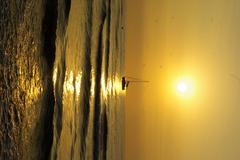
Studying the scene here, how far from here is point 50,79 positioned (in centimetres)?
31

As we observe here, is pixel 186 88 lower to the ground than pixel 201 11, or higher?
lower

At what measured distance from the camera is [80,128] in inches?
16.9

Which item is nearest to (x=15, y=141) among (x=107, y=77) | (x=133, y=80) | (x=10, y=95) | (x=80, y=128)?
(x=10, y=95)

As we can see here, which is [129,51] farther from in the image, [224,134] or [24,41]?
[24,41]

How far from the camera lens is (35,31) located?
0.89 feet

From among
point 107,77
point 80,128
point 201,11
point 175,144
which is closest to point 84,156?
point 80,128

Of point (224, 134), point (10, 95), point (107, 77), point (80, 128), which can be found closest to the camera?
point (10, 95)

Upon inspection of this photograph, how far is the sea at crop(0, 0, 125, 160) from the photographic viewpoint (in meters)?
0.22

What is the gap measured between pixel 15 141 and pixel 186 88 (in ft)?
5.02

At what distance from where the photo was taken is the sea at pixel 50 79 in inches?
8.8

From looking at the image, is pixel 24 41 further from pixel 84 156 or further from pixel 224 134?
pixel 224 134

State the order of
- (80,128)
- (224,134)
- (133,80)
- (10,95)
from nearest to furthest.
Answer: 1. (10,95)
2. (80,128)
3. (224,134)
4. (133,80)

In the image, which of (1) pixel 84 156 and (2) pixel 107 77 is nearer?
(1) pixel 84 156

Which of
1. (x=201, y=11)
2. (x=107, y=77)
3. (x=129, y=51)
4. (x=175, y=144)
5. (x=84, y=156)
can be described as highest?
(x=201, y=11)
